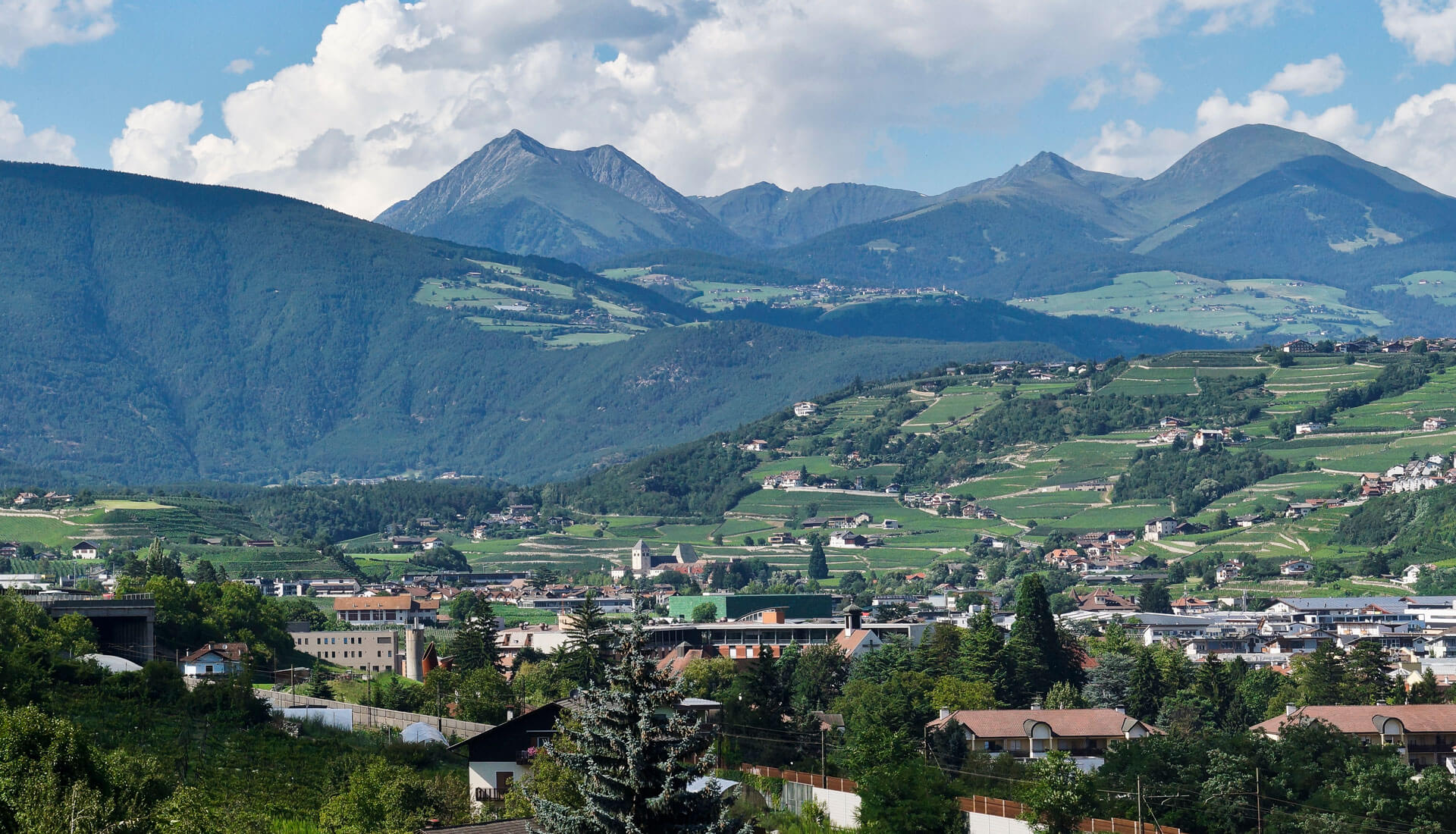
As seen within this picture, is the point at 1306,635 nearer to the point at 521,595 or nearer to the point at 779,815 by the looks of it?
the point at 521,595

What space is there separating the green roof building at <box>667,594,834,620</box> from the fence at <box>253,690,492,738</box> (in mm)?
70255

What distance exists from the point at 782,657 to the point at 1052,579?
232 ft

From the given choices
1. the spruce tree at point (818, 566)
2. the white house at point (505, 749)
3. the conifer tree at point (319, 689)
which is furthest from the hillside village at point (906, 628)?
the conifer tree at point (319, 689)

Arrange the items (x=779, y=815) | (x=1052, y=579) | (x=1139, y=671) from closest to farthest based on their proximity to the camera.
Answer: (x=779, y=815) < (x=1139, y=671) < (x=1052, y=579)

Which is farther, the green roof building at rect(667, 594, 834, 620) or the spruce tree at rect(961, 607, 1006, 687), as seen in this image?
the green roof building at rect(667, 594, 834, 620)

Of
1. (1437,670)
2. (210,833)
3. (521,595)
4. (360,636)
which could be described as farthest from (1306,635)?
(210,833)

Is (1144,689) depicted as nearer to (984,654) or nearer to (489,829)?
(984,654)

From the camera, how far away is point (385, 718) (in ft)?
252

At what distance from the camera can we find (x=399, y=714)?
76875 millimetres

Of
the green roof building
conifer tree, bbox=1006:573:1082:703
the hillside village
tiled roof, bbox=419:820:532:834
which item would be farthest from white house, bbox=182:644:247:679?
the green roof building

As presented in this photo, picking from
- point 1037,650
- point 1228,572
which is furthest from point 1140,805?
point 1228,572

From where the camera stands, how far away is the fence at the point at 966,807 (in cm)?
5697

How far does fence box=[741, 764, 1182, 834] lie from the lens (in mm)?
56969

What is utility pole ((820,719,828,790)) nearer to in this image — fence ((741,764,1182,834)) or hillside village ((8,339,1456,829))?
fence ((741,764,1182,834))
